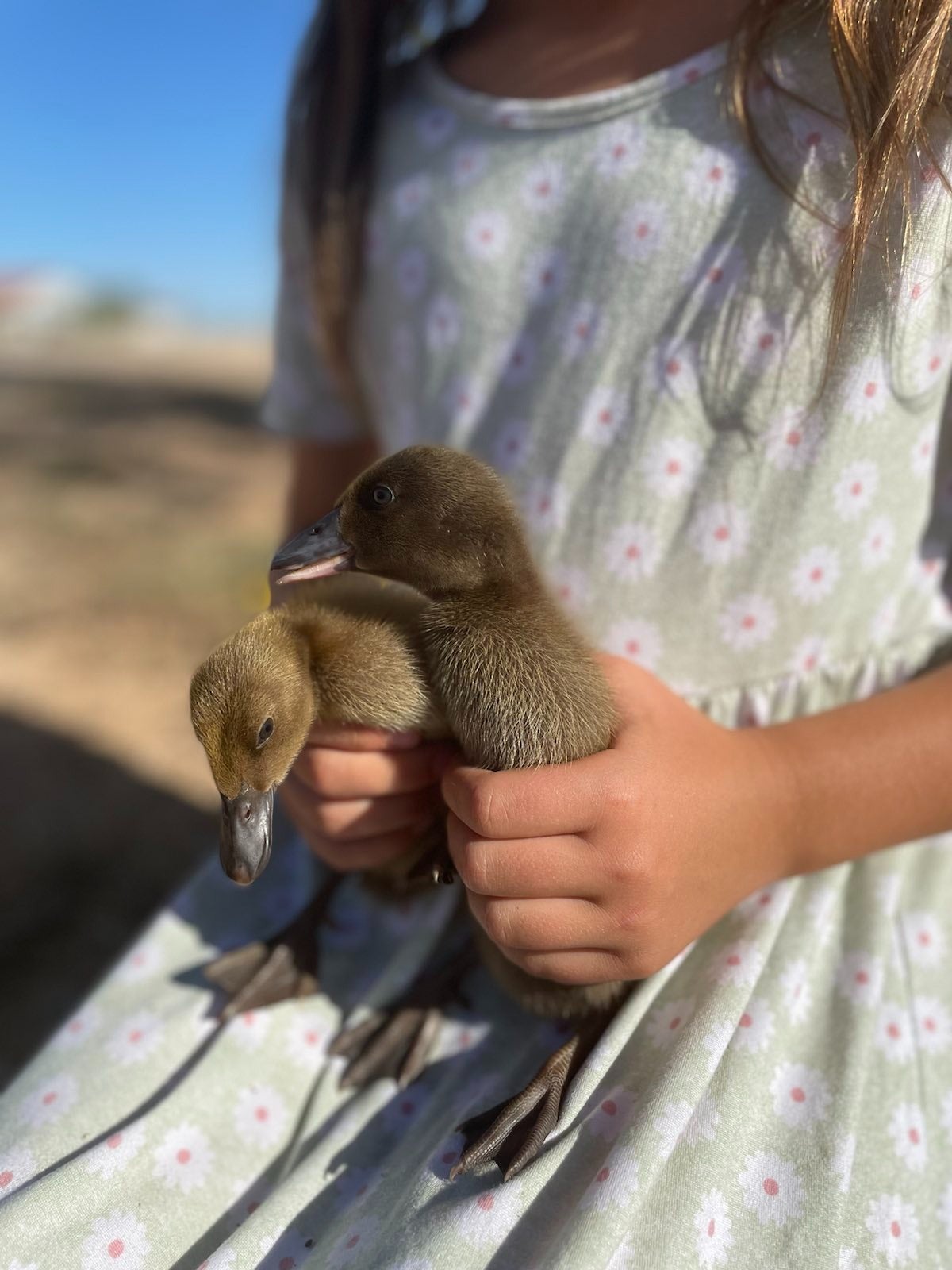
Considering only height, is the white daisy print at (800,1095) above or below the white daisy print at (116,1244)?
above

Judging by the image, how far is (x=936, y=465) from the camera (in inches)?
32.9

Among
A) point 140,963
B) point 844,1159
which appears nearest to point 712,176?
point 844,1159

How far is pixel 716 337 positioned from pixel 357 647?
39 cm

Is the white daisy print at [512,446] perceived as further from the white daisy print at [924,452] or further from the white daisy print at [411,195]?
the white daisy print at [924,452]

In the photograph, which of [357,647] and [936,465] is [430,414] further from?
[936,465]

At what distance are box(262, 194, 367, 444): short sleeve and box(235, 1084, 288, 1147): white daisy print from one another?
741 millimetres

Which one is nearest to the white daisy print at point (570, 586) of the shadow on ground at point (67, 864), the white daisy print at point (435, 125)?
the white daisy print at point (435, 125)

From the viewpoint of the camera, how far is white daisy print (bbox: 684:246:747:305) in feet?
2.50

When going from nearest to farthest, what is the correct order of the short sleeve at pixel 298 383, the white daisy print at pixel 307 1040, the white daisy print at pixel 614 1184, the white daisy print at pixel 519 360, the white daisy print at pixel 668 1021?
the white daisy print at pixel 614 1184
the white daisy print at pixel 668 1021
the white daisy print at pixel 307 1040
the white daisy print at pixel 519 360
the short sleeve at pixel 298 383

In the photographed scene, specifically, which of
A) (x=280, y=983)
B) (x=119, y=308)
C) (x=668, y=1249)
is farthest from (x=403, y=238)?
(x=119, y=308)

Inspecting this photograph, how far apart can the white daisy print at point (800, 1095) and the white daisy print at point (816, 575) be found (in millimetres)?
380

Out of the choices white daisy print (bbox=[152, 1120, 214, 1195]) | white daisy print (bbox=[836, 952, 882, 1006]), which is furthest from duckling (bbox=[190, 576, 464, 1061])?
white daisy print (bbox=[836, 952, 882, 1006])

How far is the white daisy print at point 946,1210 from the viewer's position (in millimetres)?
634

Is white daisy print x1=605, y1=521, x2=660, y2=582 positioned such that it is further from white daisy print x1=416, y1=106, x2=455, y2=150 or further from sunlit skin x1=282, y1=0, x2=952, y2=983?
white daisy print x1=416, y1=106, x2=455, y2=150
